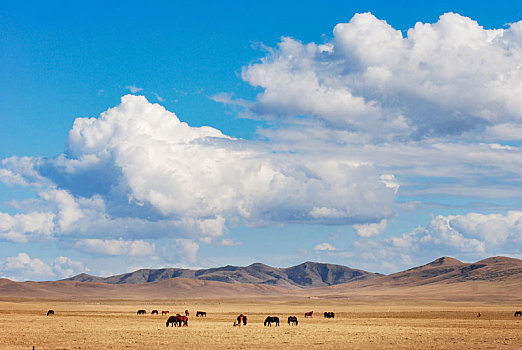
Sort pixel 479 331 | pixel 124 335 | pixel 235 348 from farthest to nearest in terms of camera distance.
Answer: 1. pixel 479 331
2. pixel 124 335
3. pixel 235 348

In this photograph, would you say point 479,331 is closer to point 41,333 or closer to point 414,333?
point 414,333

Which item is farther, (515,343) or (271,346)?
(515,343)

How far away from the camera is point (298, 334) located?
51.6 meters

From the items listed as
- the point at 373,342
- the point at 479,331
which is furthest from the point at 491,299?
the point at 373,342

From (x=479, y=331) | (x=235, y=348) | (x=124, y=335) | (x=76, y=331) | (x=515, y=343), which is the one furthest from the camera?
(x=479, y=331)

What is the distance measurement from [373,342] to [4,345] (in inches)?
941

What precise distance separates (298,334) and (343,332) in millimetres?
4980

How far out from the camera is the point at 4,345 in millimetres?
40625

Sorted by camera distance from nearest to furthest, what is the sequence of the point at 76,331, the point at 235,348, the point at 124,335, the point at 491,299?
the point at 235,348, the point at 124,335, the point at 76,331, the point at 491,299

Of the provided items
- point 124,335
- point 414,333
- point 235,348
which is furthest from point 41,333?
point 414,333

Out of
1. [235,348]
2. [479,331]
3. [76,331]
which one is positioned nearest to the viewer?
[235,348]

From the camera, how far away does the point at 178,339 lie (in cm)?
4609

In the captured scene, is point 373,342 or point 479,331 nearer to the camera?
point 373,342

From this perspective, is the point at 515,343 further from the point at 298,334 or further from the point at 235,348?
the point at 235,348
